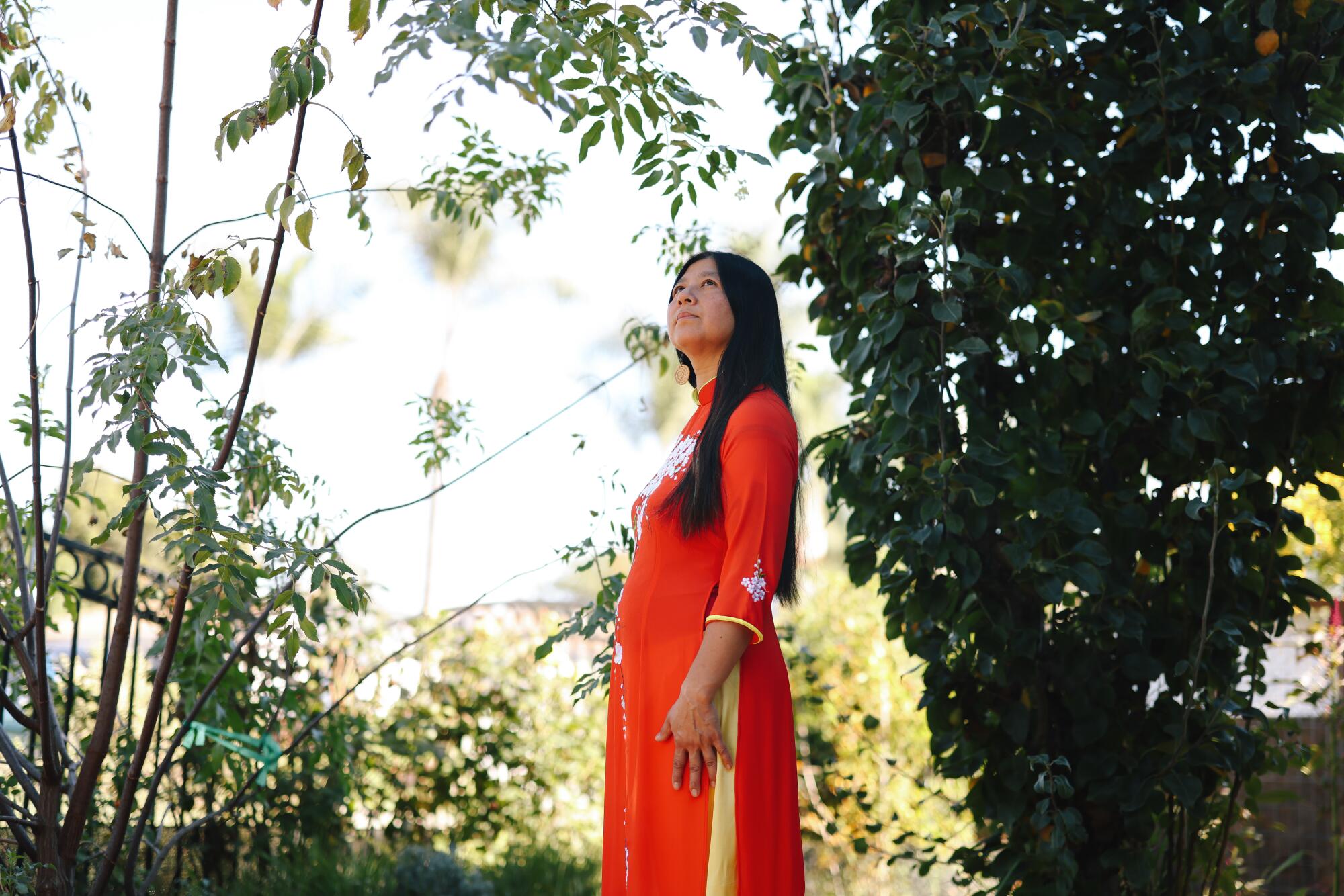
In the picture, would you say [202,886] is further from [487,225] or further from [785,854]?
[487,225]

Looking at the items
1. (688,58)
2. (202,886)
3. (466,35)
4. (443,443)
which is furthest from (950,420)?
(202,886)

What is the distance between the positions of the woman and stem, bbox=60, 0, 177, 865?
0.85 meters

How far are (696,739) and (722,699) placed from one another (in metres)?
0.08

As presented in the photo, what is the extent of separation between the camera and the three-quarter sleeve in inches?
64.8

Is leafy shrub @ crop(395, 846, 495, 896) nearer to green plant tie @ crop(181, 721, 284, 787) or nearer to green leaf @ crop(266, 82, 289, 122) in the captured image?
green plant tie @ crop(181, 721, 284, 787)

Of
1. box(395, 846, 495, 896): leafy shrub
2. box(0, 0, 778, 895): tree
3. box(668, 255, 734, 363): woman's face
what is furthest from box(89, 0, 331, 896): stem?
box(395, 846, 495, 896): leafy shrub

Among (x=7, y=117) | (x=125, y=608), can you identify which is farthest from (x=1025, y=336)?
(x=7, y=117)

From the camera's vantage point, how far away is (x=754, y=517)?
1.68m

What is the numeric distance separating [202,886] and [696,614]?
6.60 ft

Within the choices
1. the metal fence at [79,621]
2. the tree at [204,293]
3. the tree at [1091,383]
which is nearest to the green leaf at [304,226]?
the tree at [204,293]

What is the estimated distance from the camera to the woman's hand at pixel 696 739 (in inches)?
63.8

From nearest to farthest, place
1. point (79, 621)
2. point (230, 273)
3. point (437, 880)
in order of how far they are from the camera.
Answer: point (230, 273) → point (79, 621) → point (437, 880)

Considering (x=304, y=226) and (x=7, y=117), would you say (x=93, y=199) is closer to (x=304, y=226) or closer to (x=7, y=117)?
(x=7, y=117)

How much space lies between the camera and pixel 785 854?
66.6 inches
